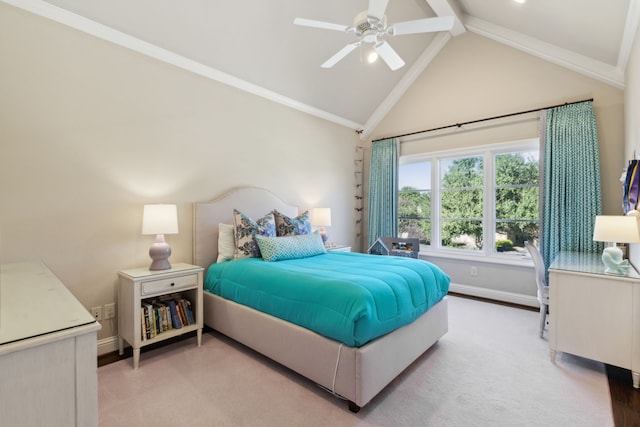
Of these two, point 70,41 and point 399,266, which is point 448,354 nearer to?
point 399,266

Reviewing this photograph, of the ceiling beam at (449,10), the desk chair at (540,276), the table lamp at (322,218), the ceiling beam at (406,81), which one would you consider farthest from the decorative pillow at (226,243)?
the ceiling beam at (449,10)

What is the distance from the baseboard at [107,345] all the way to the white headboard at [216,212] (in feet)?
3.06

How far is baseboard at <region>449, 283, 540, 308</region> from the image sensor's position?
12.8 feet

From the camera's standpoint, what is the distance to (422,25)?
7.93ft

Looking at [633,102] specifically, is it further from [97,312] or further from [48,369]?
[97,312]

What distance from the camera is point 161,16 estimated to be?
2705 millimetres

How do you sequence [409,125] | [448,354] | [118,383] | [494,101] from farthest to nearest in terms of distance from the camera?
[409,125], [494,101], [448,354], [118,383]

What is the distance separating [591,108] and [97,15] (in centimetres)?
495

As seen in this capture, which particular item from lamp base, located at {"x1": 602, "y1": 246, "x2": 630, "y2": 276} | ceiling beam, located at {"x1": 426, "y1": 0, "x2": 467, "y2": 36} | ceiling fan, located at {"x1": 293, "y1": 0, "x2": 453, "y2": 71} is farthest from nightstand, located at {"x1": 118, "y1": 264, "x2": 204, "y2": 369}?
ceiling beam, located at {"x1": 426, "y1": 0, "x2": 467, "y2": 36}

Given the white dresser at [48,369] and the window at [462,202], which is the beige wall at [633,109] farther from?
the white dresser at [48,369]

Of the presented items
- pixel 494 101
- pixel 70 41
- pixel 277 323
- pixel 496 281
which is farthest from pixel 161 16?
pixel 496 281

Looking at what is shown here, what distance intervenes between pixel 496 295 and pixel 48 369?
15.3 ft

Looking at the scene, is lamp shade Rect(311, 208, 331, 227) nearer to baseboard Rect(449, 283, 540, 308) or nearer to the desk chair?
baseboard Rect(449, 283, 540, 308)

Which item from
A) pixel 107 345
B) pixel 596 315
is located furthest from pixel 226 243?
pixel 596 315
